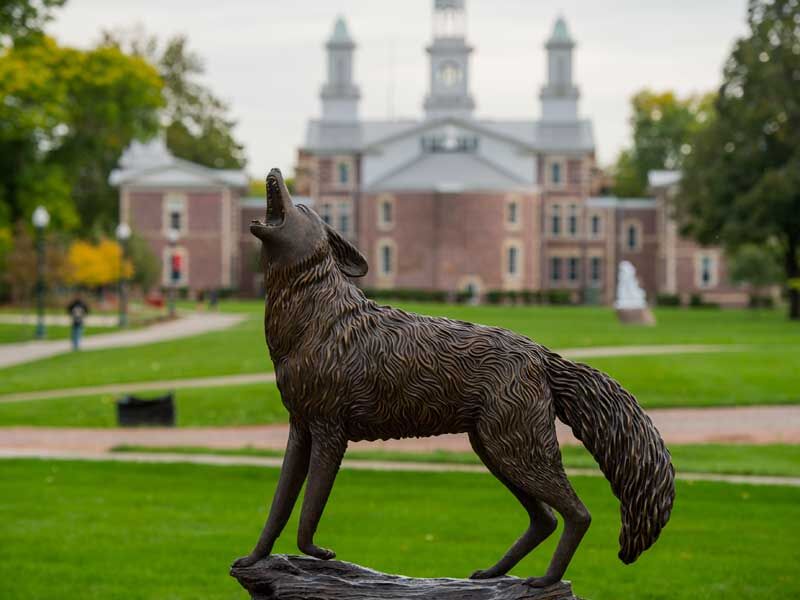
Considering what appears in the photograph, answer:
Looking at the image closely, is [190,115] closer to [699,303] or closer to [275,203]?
[699,303]

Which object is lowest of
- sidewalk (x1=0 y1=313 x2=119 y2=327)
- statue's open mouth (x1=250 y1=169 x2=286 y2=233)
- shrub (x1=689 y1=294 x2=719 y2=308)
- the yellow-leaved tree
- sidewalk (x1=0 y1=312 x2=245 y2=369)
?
shrub (x1=689 y1=294 x2=719 y2=308)

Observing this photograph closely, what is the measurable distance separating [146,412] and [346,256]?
596 inches

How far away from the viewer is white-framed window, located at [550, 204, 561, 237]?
271 ft

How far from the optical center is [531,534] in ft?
17.6

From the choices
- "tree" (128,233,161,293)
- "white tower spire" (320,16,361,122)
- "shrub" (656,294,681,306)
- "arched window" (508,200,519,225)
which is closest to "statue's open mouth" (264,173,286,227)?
"tree" (128,233,161,293)

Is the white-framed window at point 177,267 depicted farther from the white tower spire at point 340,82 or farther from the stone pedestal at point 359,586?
the stone pedestal at point 359,586

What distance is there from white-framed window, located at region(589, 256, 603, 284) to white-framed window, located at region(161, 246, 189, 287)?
25.5 metres

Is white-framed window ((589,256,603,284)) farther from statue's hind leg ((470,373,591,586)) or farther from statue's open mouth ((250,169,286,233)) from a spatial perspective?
statue's open mouth ((250,169,286,233))

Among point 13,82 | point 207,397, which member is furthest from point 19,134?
point 207,397

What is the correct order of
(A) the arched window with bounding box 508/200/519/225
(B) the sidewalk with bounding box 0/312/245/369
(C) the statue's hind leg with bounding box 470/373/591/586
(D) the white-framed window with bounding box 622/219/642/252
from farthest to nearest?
(D) the white-framed window with bounding box 622/219/642/252
(A) the arched window with bounding box 508/200/519/225
(B) the sidewalk with bounding box 0/312/245/369
(C) the statue's hind leg with bounding box 470/373/591/586

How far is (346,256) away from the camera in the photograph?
5.46 meters

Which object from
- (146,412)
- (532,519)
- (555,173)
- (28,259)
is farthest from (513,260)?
(532,519)

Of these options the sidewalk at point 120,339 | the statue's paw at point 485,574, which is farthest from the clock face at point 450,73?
the statue's paw at point 485,574

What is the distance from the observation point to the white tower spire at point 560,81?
8425 centimetres
